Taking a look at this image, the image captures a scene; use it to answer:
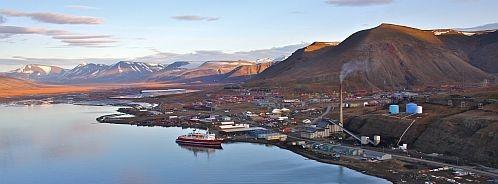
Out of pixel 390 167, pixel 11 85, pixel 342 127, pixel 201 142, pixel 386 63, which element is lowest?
pixel 390 167

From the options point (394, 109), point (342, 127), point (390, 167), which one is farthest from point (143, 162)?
point (394, 109)

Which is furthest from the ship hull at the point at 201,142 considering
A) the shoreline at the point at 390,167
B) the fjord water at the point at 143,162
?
the shoreline at the point at 390,167

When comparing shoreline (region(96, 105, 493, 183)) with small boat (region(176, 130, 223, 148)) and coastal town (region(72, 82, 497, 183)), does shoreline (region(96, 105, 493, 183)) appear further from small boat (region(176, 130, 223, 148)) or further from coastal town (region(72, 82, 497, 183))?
small boat (region(176, 130, 223, 148))

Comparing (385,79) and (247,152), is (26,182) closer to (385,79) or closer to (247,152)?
Result: (247,152)

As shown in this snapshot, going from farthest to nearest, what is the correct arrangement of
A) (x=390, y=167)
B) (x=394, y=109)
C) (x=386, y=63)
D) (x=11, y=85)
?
(x=11, y=85)
(x=386, y=63)
(x=394, y=109)
(x=390, y=167)

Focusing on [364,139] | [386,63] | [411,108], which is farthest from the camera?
[386,63]

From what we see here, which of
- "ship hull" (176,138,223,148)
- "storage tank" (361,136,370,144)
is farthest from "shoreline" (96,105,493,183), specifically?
"storage tank" (361,136,370,144)

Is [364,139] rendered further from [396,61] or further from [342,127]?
[396,61]
